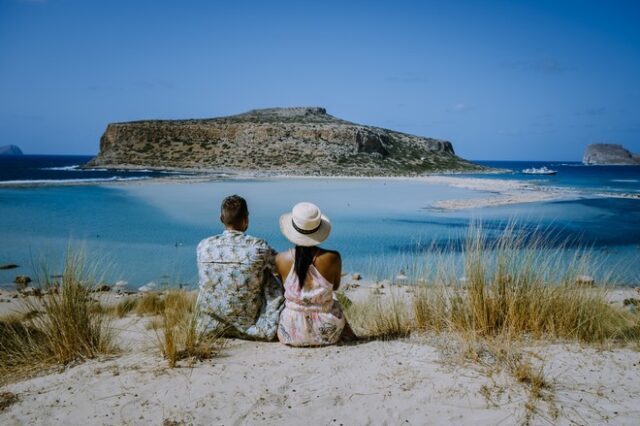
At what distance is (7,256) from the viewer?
1016cm

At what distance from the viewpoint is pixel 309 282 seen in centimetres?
399

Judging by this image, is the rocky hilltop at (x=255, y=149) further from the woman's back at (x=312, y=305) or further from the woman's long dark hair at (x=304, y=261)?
the woman's long dark hair at (x=304, y=261)

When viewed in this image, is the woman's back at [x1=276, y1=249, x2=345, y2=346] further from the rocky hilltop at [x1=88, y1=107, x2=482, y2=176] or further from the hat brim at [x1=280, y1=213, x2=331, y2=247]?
the rocky hilltop at [x1=88, y1=107, x2=482, y2=176]

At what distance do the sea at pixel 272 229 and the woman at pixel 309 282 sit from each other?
4.36 ft

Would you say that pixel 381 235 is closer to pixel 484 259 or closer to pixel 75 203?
pixel 484 259

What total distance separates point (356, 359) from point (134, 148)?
60.3m

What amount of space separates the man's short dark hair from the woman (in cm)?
42

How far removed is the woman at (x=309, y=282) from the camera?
3.92 meters

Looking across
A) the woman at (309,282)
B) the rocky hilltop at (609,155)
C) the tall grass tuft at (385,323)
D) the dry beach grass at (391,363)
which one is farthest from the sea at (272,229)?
the rocky hilltop at (609,155)

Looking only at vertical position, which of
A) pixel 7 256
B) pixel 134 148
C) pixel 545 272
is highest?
pixel 134 148

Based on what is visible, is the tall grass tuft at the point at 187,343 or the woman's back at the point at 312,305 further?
the woman's back at the point at 312,305

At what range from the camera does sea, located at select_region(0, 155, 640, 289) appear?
913 centimetres

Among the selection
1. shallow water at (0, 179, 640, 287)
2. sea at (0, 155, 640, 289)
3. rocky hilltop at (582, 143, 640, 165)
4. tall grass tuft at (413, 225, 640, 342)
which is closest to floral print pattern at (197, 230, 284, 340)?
sea at (0, 155, 640, 289)

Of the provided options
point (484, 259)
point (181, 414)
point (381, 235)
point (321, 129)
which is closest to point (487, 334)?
point (484, 259)
